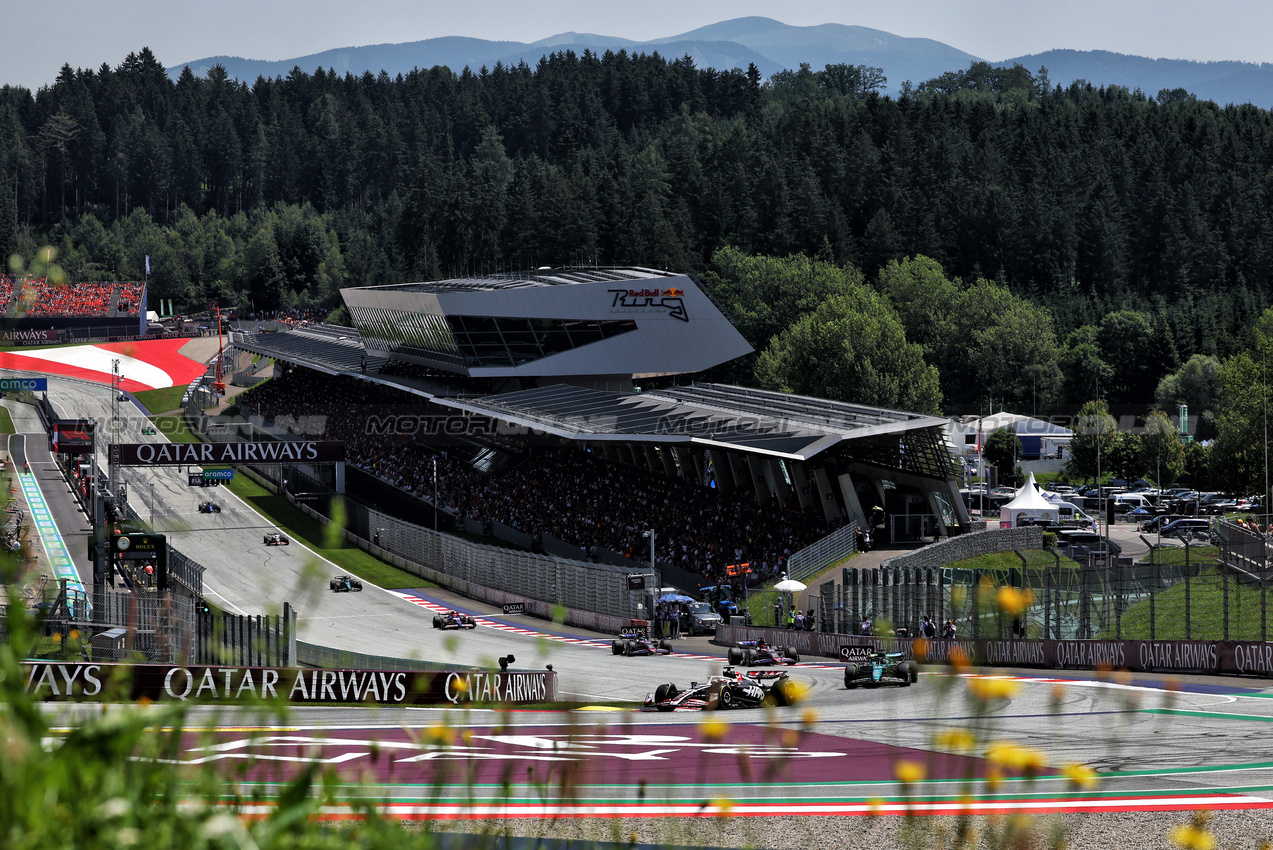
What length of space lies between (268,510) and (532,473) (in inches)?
623

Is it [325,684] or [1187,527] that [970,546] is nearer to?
[1187,527]

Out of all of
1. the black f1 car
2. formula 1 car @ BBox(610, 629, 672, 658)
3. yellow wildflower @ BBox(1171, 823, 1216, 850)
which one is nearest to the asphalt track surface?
yellow wildflower @ BBox(1171, 823, 1216, 850)

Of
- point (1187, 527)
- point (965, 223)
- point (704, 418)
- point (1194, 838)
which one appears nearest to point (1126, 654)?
point (1194, 838)

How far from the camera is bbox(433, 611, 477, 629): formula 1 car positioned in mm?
44000

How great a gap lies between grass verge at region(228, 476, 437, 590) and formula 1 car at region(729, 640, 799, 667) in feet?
63.4

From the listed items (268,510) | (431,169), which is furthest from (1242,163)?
(268,510)

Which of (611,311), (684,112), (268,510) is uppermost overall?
(684,112)

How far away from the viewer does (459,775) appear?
14.6 metres

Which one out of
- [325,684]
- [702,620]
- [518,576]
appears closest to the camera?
[325,684]

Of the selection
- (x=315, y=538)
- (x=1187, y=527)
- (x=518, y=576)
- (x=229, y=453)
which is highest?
(x=229, y=453)

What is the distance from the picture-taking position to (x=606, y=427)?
56.4 m

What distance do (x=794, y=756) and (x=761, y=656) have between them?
50.6 feet

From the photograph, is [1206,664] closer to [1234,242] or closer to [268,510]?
[268,510]

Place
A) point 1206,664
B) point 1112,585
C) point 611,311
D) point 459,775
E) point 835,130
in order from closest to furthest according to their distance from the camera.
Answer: point 459,775, point 1206,664, point 1112,585, point 611,311, point 835,130
